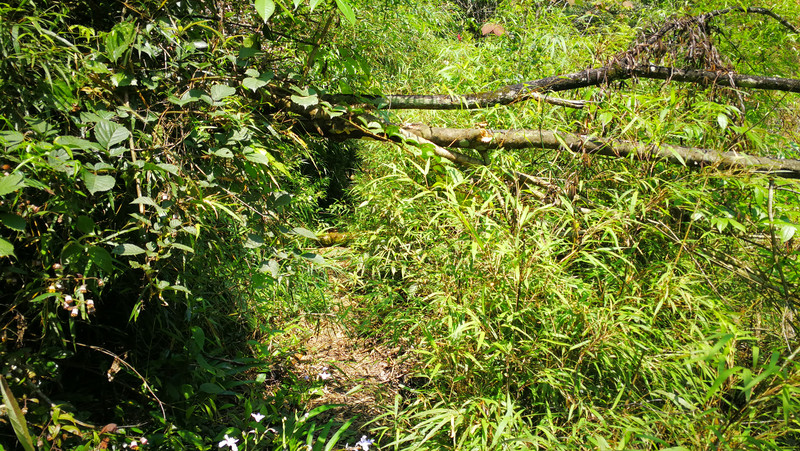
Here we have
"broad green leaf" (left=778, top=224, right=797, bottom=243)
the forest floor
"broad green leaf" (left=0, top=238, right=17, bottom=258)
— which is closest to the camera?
"broad green leaf" (left=0, top=238, right=17, bottom=258)

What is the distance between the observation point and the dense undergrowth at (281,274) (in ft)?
4.27

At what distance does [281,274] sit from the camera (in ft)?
5.63

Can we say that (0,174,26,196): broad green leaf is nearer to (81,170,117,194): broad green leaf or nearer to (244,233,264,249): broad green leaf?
(81,170,117,194): broad green leaf

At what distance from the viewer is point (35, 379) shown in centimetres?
141

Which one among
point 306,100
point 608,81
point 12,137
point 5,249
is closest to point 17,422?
point 5,249

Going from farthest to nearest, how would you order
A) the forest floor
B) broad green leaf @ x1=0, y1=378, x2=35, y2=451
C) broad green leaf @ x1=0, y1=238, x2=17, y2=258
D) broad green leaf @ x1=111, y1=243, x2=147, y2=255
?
1. the forest floor
2. broad green leaf @ x1=111, y1=243, x2=147, y2=255
3. broad green leaf @ x1=0, y1=238, x2=17, y2=258
4. broad green leaf @ x1=0, y1=378, x2=35, y2=451

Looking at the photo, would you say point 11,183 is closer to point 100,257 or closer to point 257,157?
point 100,257

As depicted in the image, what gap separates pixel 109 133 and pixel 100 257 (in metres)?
0.33

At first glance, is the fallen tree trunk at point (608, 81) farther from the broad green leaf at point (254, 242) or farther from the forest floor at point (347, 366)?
the broad green leaf at point (254, 242)

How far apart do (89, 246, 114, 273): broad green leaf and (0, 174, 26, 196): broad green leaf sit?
21cm

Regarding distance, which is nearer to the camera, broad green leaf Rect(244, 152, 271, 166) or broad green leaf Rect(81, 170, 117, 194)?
broad green leaf Rect(81, 170, 117, 194)

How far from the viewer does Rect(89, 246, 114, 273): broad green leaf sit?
1197mm

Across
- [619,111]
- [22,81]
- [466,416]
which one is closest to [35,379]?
[22,81]

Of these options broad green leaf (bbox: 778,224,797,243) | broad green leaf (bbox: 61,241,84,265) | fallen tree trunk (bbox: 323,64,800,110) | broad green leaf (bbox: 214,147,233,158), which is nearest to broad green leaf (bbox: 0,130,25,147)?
broad green leaf (bbox: 61,241,84,265)
